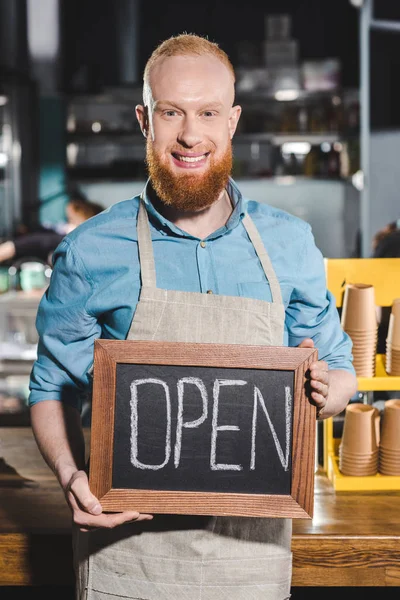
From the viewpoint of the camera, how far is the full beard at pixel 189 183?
1.37 metres

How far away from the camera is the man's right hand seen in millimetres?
1228

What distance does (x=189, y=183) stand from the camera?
137cm

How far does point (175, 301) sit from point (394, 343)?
0.89 m

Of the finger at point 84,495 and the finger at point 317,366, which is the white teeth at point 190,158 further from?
the finger at point 84,495

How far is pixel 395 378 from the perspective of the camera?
6.63 feet

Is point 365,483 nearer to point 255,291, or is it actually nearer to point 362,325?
point 362,325

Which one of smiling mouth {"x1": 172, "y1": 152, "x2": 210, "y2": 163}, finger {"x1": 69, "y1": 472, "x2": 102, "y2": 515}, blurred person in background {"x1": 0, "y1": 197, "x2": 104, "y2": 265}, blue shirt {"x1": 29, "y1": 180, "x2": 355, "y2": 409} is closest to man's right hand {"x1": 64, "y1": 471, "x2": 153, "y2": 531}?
finger {"x1": 69, "y1": 472, "x2": 102, "y2": 515}

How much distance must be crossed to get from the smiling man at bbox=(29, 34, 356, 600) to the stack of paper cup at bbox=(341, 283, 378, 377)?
22.7 inches

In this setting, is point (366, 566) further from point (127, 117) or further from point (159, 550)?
point (127, 117)

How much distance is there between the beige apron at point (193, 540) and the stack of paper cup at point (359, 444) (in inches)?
24.6

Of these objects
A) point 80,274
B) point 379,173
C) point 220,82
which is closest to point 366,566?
point 80,274

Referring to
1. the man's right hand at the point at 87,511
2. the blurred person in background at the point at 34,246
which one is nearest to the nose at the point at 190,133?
the man's right hand at the point at 87,511

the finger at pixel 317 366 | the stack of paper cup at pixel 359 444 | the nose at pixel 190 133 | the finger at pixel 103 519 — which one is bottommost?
the stack of paper cup at pixel 359 444

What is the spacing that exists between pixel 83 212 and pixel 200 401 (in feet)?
13.5
